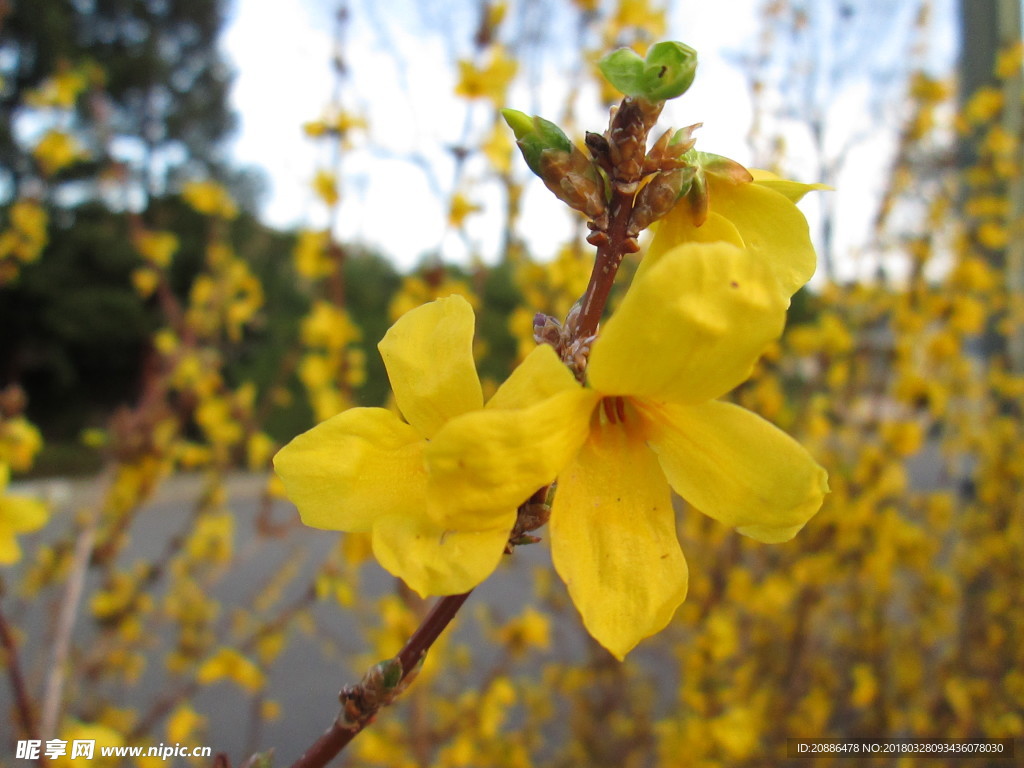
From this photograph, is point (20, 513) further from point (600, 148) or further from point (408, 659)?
point (600, 148)

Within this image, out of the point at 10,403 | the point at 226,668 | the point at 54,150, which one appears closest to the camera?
the point at 10,403

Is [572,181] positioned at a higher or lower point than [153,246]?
higher

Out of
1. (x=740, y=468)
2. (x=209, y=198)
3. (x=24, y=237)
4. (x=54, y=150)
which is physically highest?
(x=740, y=468)

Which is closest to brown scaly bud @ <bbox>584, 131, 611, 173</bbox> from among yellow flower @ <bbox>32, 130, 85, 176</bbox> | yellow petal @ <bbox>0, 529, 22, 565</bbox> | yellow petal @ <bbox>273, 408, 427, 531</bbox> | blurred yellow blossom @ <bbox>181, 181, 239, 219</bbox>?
yellow petal @ <bbox>273, 408, 427, 531</bbox>

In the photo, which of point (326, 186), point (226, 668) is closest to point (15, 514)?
point (226, 668)

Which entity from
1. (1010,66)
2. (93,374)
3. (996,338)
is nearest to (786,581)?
(996,338)

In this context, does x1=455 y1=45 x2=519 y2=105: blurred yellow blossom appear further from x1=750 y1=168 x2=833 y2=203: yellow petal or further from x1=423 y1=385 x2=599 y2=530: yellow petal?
x1=423 y1=385 x2=599 y2=530: yellow petal
